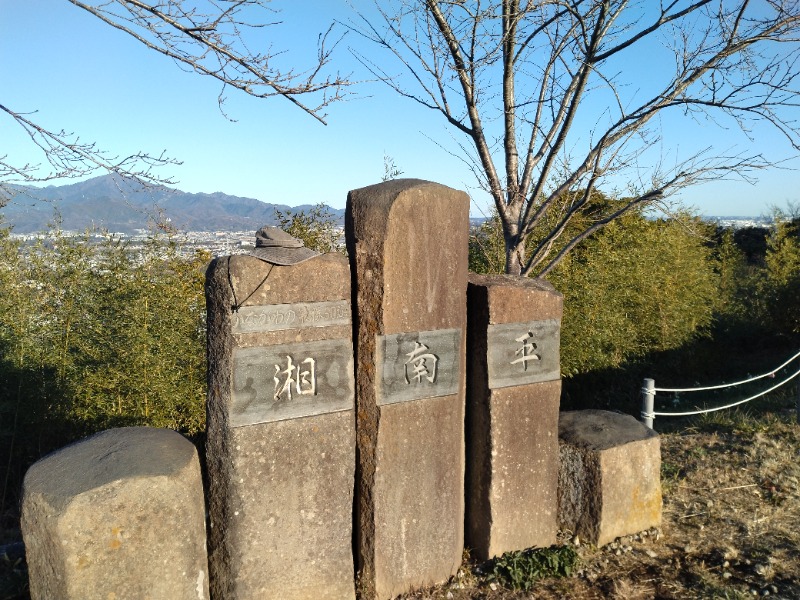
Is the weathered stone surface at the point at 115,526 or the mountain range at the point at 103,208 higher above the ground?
the mountain range at the point at 103,208

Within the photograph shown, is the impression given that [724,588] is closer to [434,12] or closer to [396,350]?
[396,350]

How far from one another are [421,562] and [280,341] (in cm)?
145

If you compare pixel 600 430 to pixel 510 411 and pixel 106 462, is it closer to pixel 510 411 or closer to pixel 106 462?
pixel 510 411

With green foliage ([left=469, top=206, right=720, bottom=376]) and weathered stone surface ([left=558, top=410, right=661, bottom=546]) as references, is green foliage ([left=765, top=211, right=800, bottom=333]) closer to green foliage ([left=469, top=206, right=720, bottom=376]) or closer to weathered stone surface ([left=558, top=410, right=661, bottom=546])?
green foliage ([left=469, top=206, right=720, bottom=376])

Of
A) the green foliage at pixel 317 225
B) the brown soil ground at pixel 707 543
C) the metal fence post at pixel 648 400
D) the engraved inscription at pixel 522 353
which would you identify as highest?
the green foliage at pixel 317 225

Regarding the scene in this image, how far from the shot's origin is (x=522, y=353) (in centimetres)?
365

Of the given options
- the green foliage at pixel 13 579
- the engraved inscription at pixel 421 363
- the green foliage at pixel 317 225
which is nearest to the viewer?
the green foliage at pixel 13 579

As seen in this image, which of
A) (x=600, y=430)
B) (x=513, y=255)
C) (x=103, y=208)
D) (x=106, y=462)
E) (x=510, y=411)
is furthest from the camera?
(x=103, y=208)

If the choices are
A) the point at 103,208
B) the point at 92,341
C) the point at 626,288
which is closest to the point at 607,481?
the point at 92,341

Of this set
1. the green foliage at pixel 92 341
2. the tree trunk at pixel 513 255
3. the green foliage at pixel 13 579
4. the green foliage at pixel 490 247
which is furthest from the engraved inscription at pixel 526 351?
the green foliage at pixel 490 247

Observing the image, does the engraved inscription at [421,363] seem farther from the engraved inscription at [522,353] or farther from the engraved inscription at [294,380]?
the engraved inscription at [294,380]

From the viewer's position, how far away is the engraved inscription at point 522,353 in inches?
140

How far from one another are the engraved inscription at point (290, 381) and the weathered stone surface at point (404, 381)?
0.14m

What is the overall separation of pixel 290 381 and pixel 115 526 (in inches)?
36.0
